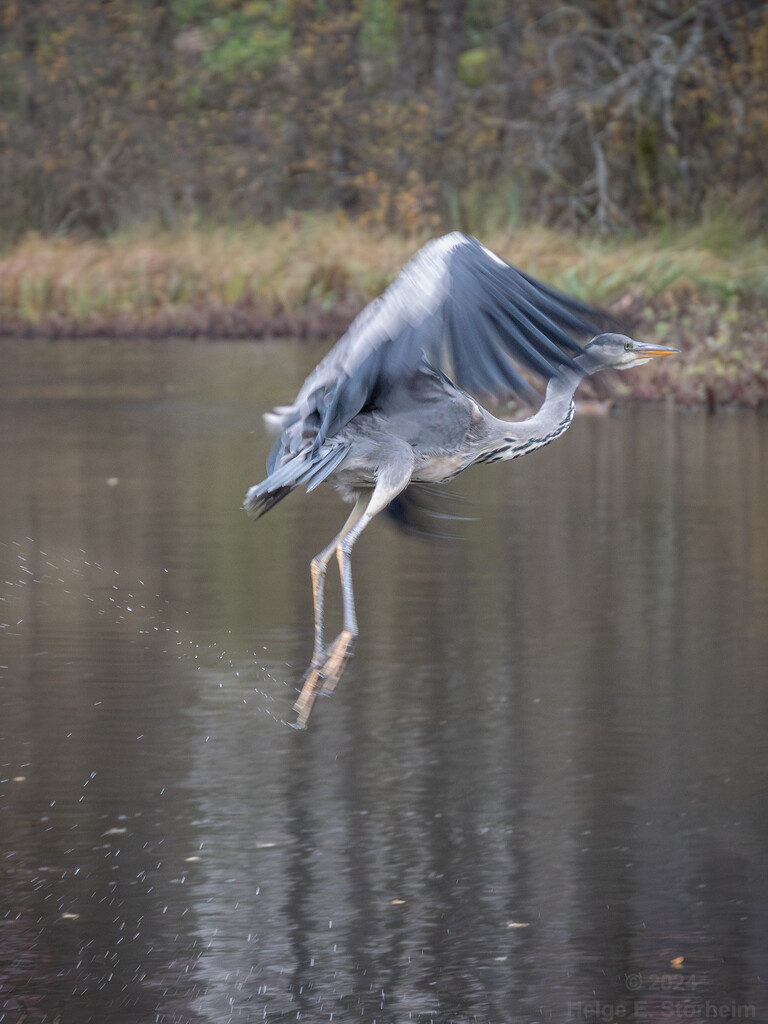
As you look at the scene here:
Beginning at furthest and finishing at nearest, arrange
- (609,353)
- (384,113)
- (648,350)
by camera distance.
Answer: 1. (384,113)
2. (648,350)
3. (609,353)

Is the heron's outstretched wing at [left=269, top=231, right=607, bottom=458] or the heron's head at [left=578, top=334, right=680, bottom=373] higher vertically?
the heron's outstretched wing at [left=269, top=231, right=607, bottom=458]

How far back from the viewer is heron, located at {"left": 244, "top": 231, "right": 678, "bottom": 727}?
6.20 m

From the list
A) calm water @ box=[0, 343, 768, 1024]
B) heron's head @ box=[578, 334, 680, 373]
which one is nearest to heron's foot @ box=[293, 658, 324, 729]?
calm water @ box=[0, 343, 768, 1024]

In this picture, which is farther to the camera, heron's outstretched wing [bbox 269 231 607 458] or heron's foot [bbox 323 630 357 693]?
heron's foot [bbox 323 630 357 693]

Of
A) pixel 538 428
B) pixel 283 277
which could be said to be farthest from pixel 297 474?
pixel 283 277

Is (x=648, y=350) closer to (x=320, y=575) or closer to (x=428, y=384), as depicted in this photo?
(x=428, y=384)

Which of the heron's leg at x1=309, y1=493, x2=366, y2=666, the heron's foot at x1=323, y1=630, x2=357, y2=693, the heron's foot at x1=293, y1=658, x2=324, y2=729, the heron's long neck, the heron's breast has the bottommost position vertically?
the heron's foot at x1=293, y1=658, x2=324, y2=729

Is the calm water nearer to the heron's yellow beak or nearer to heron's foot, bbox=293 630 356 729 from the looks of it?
heron's foot, bbox=293 630 356 729

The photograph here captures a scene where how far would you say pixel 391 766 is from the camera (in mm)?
7641

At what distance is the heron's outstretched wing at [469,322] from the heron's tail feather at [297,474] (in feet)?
1.15

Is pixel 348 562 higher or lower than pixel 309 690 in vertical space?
higher

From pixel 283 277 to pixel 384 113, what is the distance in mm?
7304

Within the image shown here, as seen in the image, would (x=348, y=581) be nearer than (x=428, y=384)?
Yes

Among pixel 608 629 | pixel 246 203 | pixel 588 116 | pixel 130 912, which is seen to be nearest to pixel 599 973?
pixel 130 912
